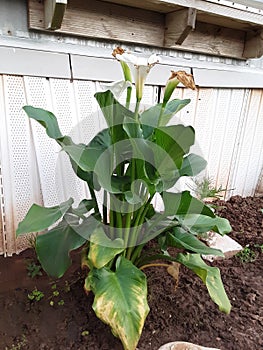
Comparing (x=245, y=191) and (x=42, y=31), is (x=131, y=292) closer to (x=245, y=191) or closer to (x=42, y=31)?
(x=42, y=31)

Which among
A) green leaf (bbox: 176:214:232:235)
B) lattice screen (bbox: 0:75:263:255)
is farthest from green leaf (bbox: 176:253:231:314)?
lattice screen (bbox: 0:75:263:255)

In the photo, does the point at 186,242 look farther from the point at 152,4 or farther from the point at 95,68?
the point at 152,4

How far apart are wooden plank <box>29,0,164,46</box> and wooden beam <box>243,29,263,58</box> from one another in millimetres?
875

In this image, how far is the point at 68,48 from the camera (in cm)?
198

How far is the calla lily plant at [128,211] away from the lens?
1283 millimetres

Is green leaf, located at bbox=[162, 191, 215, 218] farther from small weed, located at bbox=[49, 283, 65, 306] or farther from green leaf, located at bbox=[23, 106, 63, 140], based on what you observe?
small weed, located at bbox=[49, 283, 65, 306]

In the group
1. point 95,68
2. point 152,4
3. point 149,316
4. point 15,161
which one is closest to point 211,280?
point 149,316

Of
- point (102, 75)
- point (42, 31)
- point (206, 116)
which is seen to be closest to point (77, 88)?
point (102, 75)

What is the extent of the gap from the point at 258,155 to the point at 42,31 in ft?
8.00

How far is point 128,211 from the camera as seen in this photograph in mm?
1549

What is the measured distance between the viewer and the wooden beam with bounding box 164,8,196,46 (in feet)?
6.64

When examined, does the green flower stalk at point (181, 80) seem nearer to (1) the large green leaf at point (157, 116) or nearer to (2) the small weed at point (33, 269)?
(1) the large green leaf at point (157, 116)

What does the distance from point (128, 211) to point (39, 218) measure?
1.37 feet

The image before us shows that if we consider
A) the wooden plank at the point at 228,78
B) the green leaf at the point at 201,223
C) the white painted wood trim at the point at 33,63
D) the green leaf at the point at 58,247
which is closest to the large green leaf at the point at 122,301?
the green leaf at the point at 58,247
